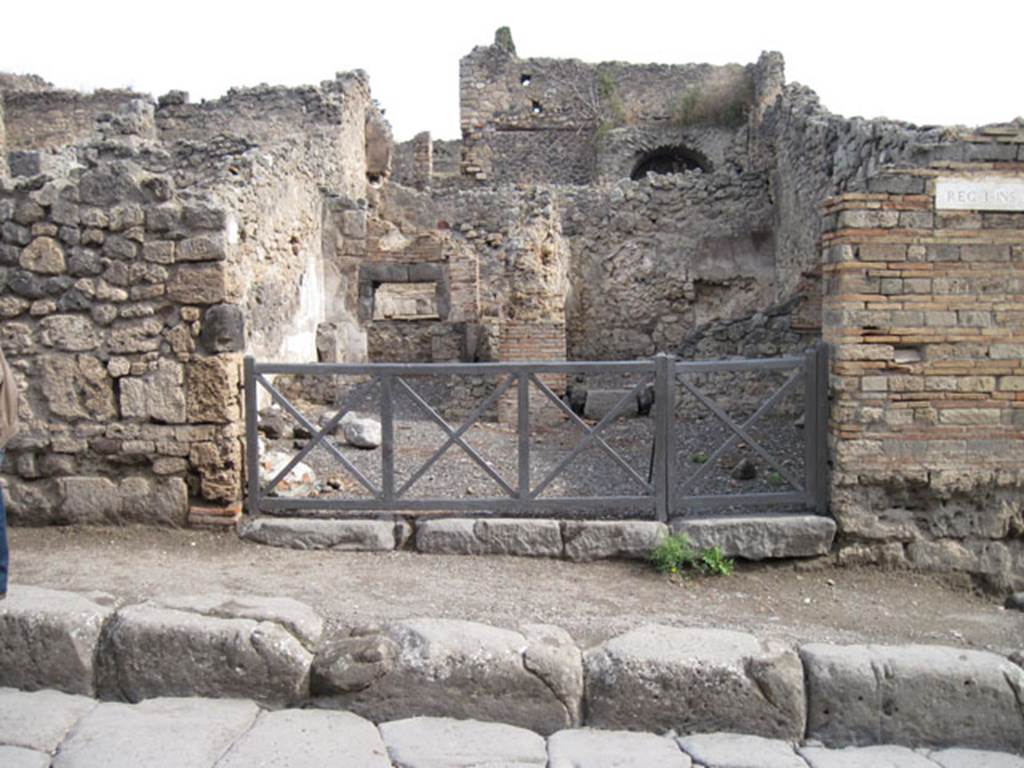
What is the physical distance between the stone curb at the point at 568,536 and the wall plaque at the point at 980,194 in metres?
1.99

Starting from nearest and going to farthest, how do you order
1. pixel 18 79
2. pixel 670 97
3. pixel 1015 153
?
A: pixel 1015 153, pixel 18 79, pixel 670 97

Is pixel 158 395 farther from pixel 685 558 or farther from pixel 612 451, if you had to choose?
pixel 685 558

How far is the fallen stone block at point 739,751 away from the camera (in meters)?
3.52

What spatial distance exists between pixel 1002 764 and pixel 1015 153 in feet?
10.9

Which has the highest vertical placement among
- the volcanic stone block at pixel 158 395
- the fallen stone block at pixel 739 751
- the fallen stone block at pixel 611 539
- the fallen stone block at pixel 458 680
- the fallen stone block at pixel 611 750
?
the volcanic stone block at pixel 158 395

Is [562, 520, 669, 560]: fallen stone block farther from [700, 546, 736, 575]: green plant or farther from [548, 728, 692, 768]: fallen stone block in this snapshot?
[548, 728, 692, 768]: fallen stone block

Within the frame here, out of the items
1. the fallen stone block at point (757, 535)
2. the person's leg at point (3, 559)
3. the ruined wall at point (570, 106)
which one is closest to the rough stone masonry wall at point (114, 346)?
the person's leg at point (3, 559)

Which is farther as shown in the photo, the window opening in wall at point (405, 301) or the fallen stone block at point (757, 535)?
the window opening in wall at point (405, 301)

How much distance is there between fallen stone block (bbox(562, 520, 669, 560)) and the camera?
16.8 ft

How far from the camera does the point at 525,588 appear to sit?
473 centimetres

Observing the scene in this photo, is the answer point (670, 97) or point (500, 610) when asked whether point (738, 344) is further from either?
point (670, 97)

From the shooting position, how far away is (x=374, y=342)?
13266 millimetres

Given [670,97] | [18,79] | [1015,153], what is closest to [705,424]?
[1015,153]

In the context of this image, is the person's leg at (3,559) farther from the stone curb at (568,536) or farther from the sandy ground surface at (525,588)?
the stone curb at (568,536)
